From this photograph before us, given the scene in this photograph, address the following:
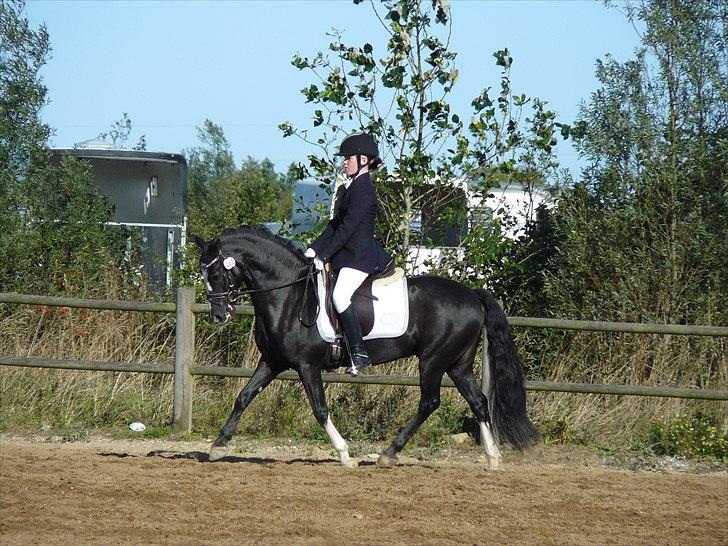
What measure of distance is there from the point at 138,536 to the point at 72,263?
7249mm

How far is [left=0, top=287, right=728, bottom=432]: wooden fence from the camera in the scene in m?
9.58

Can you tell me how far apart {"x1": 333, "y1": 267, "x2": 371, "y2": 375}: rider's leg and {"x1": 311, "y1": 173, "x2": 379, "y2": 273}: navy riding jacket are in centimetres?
7

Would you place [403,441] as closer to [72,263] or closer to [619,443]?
[619,443]

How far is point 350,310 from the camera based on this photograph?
26.4 ft

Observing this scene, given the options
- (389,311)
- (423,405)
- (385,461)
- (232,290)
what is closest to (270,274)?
(232,290)

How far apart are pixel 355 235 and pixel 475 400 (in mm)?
1868

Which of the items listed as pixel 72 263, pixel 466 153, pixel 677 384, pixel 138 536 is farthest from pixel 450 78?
pixel 138 536

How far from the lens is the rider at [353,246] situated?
8.03 metres

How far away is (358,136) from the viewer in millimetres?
8086

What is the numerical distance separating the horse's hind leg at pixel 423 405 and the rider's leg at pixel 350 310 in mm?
671

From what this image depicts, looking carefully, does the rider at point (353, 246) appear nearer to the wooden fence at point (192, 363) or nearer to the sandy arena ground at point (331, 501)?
the sandy arena ground at point (331, 501)

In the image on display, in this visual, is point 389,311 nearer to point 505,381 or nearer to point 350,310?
point 350,310

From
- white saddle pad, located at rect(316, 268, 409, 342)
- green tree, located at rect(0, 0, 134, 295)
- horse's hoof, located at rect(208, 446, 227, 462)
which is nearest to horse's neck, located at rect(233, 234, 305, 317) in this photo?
white saddle pad, located at rect(316, 268, 409, 342)

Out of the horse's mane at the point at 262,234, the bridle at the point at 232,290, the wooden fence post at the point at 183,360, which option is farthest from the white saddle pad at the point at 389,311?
the wooden fence post at the point at 183,360
